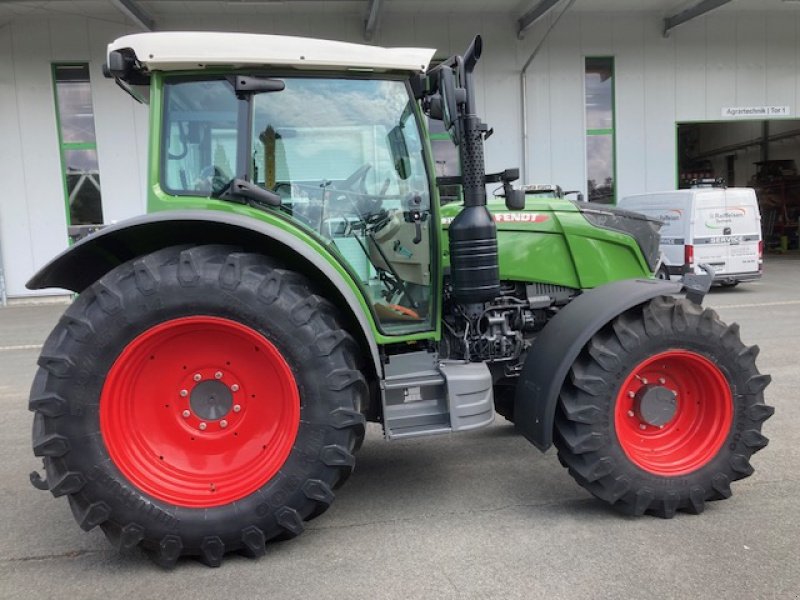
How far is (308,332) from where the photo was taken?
2818 mm

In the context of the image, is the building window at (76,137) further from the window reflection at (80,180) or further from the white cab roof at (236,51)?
the white cab roof at (236,51)

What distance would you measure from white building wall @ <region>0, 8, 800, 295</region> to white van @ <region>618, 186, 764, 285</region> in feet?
9.40

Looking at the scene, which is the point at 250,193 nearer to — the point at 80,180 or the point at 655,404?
the point at 655,404

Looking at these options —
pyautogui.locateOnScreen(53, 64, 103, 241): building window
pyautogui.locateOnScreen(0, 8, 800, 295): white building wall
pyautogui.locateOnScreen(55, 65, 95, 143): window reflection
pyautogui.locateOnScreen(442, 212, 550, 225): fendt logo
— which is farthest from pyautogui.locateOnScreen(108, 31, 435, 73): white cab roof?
pyautogui.locateOnScreen(55, 65, 95, 143): window reflection

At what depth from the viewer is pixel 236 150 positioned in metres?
3.08

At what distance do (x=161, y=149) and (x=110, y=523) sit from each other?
1721mm

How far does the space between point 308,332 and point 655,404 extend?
185 centimetres

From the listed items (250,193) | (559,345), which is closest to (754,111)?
(559,345)

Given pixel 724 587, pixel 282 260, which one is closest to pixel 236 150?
pixel 282 260

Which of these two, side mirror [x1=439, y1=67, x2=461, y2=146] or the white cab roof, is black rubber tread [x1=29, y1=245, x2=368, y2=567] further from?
side mirror [x1=439, y1=67, x2=461, y2=146]

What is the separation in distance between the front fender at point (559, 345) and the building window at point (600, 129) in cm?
1268

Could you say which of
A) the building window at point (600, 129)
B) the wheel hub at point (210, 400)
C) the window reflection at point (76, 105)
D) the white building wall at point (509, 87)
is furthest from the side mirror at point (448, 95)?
the building window at point (600, 129)

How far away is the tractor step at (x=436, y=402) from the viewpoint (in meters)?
3.17

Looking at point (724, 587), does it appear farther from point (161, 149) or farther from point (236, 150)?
point (161, 149)
